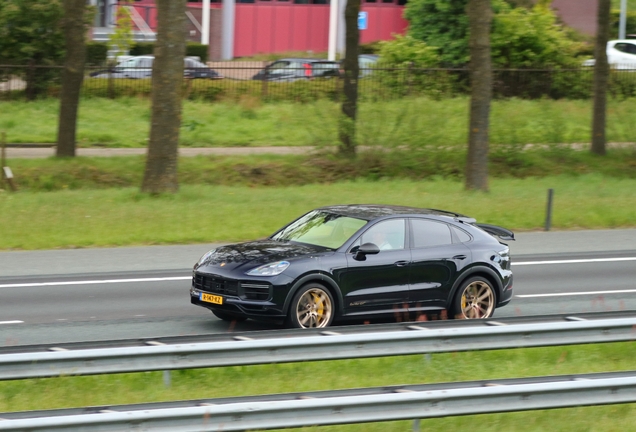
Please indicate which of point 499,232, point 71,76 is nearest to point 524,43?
point 71,76

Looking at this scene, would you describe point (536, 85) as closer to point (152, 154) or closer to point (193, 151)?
point (193, 151)

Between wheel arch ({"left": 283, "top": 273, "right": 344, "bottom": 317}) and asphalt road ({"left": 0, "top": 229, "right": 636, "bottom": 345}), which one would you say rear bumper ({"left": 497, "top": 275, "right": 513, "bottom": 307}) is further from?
wheel arch ({"left": 283, "top": 273, "right": 344, "bottom": 317})

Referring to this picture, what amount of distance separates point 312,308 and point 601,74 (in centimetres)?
2033

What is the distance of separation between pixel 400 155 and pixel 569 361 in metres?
17.3

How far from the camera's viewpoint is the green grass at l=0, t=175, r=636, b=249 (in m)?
18.0

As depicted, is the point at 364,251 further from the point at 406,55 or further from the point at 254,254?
the point at 406,55

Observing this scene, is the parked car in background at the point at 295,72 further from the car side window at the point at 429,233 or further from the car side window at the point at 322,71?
Result: the car side window at the point at 429,233

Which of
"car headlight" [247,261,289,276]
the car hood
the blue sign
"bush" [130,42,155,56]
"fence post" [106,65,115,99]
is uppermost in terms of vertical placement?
the blue sign

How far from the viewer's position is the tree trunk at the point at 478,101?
23.3 metres

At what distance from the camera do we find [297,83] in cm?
3516

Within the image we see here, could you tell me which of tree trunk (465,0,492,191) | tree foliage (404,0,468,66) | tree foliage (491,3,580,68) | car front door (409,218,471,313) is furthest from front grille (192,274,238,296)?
tree foliage (404,0,468,66)

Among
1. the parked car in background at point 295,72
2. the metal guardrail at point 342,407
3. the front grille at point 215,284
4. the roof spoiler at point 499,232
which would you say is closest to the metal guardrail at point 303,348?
the metal guardrail at point 342,407

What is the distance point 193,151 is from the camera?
28328mm

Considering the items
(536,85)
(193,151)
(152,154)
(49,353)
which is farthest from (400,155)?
(49,353)
